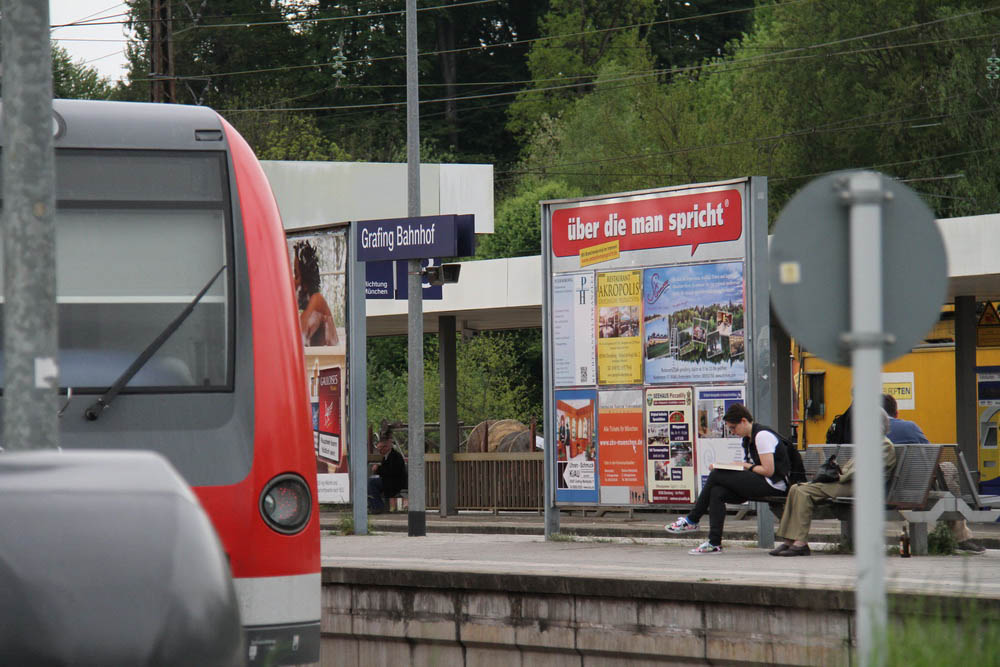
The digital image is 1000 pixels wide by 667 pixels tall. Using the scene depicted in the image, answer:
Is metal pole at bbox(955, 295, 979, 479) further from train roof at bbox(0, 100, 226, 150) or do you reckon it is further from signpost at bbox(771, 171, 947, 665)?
signpost at bbox(771, 171, 947, 665)

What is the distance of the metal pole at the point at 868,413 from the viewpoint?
476 cm

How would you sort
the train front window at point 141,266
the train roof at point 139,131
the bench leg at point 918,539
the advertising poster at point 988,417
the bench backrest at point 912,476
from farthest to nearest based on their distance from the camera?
the advertising poster at point 988,417 → the bench backrest at point 912,476 → the bench leg at point 918,539 → the train roof at point 139,131 → the train front window at point 141,266

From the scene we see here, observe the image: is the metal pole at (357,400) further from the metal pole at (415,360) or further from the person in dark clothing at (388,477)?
the person in dark clothing at (388,477)

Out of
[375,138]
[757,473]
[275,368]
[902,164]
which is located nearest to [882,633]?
[275,368]

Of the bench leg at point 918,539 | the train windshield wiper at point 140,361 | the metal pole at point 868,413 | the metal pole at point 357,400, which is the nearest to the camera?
the metal pole at point 868,413

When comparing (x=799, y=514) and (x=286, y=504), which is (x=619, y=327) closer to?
(x=799, y=514)

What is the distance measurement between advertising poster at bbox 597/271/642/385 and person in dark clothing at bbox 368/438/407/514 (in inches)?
414

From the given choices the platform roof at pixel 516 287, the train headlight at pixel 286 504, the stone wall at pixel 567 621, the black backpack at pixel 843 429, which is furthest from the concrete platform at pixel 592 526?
the train headlight at pixel 286 504

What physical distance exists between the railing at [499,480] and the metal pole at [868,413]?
1796 cm

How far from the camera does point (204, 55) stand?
66.2 metres

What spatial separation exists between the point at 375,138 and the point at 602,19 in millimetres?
12470

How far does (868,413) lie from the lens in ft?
15.8

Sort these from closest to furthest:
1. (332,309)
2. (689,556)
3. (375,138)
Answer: (689,556), (332,309), (375,138)

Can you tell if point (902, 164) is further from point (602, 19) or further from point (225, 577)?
point (225, 577)
